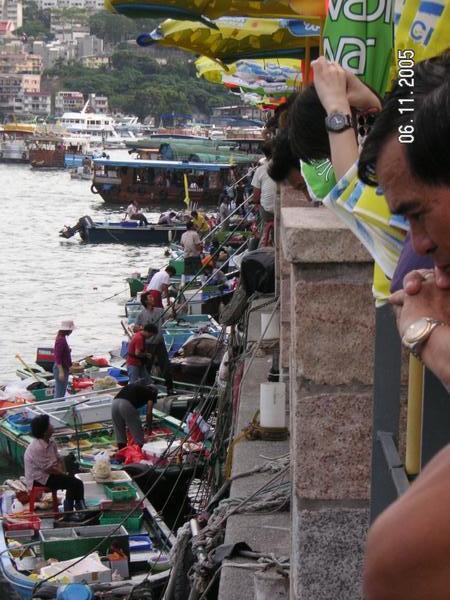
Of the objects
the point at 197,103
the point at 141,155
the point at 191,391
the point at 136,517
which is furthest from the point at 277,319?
the point at 197,103

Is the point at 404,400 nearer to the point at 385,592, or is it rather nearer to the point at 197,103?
the point at 385,592

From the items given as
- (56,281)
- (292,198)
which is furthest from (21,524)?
(56,281)

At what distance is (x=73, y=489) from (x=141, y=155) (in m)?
75.8

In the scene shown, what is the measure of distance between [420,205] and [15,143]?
426 ft

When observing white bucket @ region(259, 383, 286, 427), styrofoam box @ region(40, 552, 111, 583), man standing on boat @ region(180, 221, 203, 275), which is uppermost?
white bucket @ region(259, 383, 286, 427)

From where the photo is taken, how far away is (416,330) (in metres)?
1.90

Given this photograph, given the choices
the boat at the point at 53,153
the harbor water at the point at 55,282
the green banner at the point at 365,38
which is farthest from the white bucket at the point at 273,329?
the boat at the point at 53,153

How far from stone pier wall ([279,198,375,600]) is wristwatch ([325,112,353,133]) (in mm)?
481

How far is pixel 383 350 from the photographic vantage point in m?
2.89

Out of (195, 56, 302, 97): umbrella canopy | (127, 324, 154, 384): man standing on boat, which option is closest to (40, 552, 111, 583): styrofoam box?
(195, 56, 302, 97): umbrella canopy

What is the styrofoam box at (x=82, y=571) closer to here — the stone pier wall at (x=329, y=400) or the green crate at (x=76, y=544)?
the green crate at (x=76, y=544)

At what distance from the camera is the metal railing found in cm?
230

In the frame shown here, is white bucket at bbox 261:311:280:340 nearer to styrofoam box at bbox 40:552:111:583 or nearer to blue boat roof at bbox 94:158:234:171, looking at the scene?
styrofoam box at bbox 40:552:111:583

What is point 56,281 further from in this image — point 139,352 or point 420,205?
point 420,205
